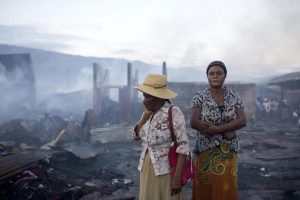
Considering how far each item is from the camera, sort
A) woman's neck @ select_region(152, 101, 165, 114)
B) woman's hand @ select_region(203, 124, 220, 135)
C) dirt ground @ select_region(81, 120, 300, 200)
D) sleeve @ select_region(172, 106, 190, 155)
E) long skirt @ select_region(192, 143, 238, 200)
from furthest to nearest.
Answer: dirt ground @ select_region(81, 120, 300, 200)
long skirt @ select_region(192, 143, 238, 200)
woman's hand @ select_region(203, 124, 220, 135)
woman's neck @ select_region(152, 101, 165, 114)
sleeve @ select_region(172, 106, 190, 155)

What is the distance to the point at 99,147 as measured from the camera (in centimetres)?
1145

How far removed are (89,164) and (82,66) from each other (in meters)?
31.0

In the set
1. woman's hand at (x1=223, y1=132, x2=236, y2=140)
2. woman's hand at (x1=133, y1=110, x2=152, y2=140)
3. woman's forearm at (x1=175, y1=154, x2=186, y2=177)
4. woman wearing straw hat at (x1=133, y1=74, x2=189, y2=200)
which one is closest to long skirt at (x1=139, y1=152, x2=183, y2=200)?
woman wearing straw hat at (x1=133, y1=74, x2=189, y2=200)

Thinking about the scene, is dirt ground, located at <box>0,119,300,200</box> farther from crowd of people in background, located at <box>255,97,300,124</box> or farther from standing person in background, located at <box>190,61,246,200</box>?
crowd of people in background, located at <box>255,97,300,124</box>

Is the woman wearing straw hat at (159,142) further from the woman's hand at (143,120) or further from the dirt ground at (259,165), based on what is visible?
the dirt ground at (259,165)

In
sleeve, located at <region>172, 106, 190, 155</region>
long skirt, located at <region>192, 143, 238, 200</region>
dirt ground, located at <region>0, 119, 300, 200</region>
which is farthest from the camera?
dirt ground, located at <region>0, 119, 300, 200</region>

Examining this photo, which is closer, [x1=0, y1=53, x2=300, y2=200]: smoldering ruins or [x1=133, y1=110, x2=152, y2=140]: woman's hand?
[x1=133, y1=110, x2=152, y2=140]: woman's hand

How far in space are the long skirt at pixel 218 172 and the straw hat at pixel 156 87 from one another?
0.89 meters

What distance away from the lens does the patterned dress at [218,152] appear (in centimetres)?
335

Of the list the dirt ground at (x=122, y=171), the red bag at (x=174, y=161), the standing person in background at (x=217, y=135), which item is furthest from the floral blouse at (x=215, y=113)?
the dirt ground at (x=122, y=171)

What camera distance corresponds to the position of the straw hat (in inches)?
114

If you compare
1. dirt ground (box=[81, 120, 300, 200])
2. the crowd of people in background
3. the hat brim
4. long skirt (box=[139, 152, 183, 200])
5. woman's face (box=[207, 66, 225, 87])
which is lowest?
dirt ground (box=[81, 120, 300, 200])

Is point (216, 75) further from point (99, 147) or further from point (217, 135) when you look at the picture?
point (99, 147)

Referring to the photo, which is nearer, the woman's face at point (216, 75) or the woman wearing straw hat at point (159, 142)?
the woman wearing straw hat at point (159, 142)
